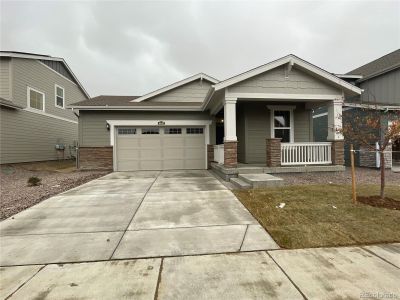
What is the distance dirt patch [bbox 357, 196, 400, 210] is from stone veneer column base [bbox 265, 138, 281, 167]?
11.7ft

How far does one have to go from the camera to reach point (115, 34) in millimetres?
21953

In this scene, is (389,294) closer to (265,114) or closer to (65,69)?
(265,114)

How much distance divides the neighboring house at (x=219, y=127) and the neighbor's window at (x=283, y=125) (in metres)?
0.05

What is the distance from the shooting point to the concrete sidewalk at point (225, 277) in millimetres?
2484

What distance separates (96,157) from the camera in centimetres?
1240

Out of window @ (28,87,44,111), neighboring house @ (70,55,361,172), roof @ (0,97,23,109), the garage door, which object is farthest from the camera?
window @ (28,87,44,111)

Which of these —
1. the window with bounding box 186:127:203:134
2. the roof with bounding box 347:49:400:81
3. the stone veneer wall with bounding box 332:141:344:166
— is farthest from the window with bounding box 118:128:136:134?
the roof with bounding box 347:49:400:81

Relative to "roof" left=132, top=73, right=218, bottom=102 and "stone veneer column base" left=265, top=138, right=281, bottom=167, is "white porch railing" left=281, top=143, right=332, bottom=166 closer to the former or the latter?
"stone veneer column base" left=265, top=138, right=281, bottom=167

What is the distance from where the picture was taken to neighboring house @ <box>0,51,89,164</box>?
1322 centimetres

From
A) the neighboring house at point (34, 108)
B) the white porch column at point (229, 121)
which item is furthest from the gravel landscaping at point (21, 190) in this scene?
the white porch column at point (229, 121)

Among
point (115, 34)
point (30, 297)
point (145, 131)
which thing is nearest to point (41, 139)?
point (145, 131)

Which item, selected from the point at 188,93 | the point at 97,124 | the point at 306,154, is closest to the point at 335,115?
the point at 306,154

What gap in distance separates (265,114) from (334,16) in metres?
14.7

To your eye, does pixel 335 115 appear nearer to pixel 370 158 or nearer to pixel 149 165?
pixel 370 158
